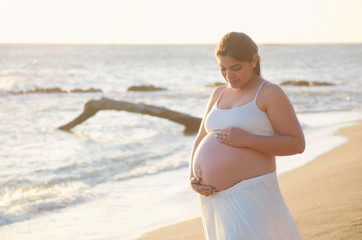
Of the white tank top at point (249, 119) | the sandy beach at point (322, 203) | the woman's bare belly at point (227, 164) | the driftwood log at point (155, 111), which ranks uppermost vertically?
the white tank top at point (249, 119)

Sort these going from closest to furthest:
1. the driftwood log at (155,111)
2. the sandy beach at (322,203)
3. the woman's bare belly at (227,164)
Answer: the woman's bare belly at (227,164) < the sandy beach at (322,203) < the driftwood log at (155,111)

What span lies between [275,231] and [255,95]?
31.8 inches

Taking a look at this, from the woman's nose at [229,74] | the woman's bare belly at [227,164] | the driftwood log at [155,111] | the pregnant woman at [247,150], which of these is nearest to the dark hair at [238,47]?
the pregnant woman at [247,150]

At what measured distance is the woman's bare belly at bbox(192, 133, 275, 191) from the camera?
306 cm

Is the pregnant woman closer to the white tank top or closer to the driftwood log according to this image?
the white tank top

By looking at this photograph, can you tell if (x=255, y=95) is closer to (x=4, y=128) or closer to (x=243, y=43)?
(x=243, y=43)

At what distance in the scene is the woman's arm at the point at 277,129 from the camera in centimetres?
294

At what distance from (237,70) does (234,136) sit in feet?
1.31

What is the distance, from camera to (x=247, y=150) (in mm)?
3053

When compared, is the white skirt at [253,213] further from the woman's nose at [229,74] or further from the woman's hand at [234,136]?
the woman's nose at [229,74]

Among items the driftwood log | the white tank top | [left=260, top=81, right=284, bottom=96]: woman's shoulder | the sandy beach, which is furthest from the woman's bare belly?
the driftwood log

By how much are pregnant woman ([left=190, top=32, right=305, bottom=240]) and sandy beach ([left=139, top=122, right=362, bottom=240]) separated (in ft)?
5.09

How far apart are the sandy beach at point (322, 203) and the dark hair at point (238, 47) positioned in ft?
6.72

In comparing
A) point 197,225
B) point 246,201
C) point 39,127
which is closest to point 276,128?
point 246,201
